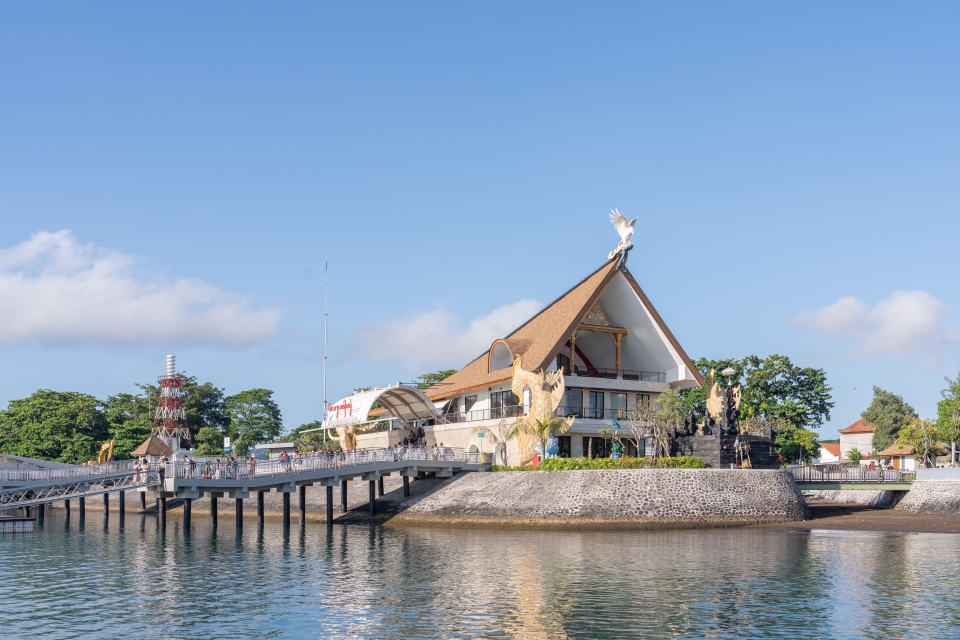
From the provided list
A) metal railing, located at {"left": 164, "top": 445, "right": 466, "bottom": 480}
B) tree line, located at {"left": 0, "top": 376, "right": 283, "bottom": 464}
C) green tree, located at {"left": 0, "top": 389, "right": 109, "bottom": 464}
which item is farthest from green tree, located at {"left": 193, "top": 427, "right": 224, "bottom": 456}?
metal railing, located at {"left": 164, "top": 445, "right": 466, "bottom": 480}

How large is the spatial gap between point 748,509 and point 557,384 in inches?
471

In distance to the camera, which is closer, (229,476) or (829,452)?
(229,476)

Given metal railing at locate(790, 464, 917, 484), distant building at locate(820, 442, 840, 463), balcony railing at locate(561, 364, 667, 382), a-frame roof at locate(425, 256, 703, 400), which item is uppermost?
a-frame roof at locate(425, 256, 703, 400)

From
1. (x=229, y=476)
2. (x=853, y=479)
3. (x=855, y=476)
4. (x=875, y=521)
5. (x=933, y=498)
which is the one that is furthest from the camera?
(x=855, y=476)

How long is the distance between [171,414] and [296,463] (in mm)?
51553

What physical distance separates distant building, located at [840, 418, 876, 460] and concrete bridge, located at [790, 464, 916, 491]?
41.6 meters

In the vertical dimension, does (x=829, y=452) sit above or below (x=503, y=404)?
below

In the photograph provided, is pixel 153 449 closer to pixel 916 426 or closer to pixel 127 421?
pixel 127 421

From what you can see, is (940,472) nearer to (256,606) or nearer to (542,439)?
(542,439)

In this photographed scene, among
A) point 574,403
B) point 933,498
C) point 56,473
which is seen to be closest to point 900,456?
point 933,498

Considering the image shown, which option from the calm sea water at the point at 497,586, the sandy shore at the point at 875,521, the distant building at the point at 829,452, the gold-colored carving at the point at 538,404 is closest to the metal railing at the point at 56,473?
the calm sea water at the point at 497,586

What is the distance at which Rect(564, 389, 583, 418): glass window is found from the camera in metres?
56.3

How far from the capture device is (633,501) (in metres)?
42.3

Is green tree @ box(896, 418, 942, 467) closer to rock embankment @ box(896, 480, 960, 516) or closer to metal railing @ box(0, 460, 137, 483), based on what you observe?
rock embankment @ box(896, 480, 960, 516)
